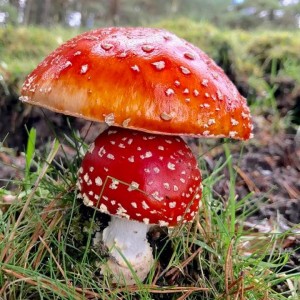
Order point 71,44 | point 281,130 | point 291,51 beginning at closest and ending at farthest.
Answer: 1. point 71,44
2. point 281,130
3. point 291,51

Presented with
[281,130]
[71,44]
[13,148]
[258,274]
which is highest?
[71,44]

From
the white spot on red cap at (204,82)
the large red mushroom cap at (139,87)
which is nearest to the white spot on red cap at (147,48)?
the large red mushroom cap at (139,87)

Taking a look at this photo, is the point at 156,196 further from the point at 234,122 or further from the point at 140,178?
the point at 234,122

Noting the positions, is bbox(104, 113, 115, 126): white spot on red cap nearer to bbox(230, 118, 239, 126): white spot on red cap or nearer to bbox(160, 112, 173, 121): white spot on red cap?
bbox(160, 112, 173, 121): white spot on red cap

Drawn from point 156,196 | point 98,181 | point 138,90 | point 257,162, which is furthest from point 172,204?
point 257,162

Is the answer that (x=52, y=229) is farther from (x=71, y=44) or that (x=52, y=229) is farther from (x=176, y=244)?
(x=71, y=44)

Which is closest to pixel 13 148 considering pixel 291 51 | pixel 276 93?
pixel 276 93

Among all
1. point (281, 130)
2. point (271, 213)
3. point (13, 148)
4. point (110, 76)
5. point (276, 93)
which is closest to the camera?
point (110, 76)

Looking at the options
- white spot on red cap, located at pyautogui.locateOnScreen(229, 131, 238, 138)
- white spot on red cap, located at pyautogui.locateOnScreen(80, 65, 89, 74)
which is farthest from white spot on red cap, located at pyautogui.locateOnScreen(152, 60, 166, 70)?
white spot on red cap, located at pyautogui.locateOnScreen(229, 131, 238, 138)
